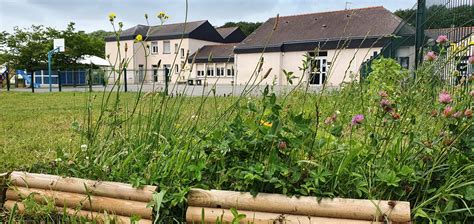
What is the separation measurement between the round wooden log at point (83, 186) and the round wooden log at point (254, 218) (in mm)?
176

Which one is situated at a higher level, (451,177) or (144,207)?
(451,177)

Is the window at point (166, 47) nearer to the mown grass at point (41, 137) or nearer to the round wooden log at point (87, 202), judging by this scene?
the mown grass at point (41, 137)

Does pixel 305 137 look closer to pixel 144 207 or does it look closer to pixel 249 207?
pixel 249 207

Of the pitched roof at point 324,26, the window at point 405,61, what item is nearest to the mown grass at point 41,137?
the window at point 405,61

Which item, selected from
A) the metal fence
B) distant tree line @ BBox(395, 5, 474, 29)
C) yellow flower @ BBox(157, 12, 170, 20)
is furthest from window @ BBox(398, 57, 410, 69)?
yellow flower @ BBox(157, 12, 170, 20)

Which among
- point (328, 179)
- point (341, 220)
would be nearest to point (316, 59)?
point (328, 179)

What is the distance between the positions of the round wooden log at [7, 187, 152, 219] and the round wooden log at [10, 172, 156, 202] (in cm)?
2

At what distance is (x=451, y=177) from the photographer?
132cm

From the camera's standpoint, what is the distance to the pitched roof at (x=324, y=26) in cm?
2538

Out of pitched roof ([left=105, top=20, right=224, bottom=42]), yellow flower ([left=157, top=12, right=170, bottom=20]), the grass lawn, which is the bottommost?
the grass lawn

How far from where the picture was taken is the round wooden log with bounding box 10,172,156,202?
144 cm

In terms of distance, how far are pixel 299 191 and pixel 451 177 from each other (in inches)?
19.7

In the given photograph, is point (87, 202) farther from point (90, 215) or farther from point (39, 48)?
point (39, 48)

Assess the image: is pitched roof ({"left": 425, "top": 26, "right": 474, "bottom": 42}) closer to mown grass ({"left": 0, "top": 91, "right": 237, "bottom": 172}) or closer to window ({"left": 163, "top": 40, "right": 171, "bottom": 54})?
mown grass ({"left": 0, "top": 91, "right": 237, "bottom": 172})
